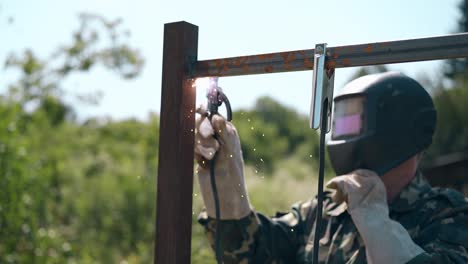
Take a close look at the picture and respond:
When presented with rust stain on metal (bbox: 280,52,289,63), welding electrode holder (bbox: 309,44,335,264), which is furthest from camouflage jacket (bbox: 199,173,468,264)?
rust stain on metal (bbox: 280,52,289,63)

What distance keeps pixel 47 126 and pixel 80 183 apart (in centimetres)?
68

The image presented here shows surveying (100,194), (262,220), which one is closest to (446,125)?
(100,194)

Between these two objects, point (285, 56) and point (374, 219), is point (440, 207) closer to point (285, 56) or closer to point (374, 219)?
point (374, 219)

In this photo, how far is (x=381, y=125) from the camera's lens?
6.63ft

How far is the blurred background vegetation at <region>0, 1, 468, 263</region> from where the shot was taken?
4.78m

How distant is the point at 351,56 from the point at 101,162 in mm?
6103

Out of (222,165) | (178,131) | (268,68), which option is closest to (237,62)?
(268,68)

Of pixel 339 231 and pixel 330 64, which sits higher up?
pixel 330 64

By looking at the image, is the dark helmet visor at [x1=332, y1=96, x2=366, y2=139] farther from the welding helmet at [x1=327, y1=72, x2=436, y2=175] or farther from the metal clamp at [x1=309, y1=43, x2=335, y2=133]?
the metal clamp at [x1=309, y1=43, x2=335, y2=133]

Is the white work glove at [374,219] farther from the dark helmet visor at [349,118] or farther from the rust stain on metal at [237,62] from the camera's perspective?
the rust stain on metal at [237,62]

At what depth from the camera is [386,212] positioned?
1817 millimetres

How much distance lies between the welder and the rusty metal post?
0.17 metres

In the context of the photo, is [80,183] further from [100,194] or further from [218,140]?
[218,140]

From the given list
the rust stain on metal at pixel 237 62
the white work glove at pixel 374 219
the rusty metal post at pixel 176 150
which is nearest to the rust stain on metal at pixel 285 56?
the rust stain on metal at pixel 237 62
